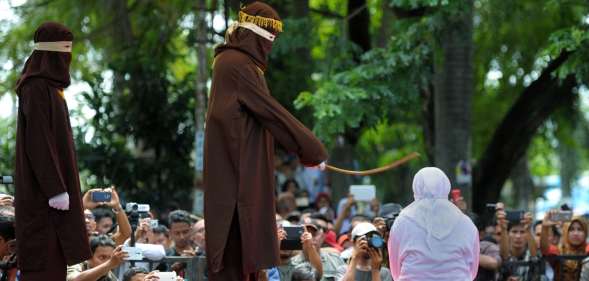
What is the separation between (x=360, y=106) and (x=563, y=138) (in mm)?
10847

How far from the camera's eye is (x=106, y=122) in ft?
59.6

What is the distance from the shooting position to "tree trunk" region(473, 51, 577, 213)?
18.3m

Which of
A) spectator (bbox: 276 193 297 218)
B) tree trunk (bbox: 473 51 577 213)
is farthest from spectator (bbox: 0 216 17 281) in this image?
tree trunk (bbox: 473 51 577 213)

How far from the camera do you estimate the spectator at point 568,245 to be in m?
12.8

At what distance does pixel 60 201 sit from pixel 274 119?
1.48 meters

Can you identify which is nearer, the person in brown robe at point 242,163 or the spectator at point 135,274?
the person in brown robe at point 242,163

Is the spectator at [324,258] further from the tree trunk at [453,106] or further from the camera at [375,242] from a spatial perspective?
the tree trunk at [453,106]

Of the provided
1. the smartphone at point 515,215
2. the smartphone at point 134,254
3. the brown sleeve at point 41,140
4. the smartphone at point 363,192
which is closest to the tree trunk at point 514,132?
the smartphone at point 515,215

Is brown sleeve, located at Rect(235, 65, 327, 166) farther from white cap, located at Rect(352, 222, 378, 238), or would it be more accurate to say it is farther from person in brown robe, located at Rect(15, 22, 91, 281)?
white cap, located at Rect(352, 222, 378, 238)

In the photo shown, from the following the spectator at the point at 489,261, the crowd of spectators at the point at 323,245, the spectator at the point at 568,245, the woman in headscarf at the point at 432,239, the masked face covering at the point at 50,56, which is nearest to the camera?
the masked face covering at the point at 50,56

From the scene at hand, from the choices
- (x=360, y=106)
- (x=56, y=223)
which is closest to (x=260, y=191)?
(x=56, y=223)

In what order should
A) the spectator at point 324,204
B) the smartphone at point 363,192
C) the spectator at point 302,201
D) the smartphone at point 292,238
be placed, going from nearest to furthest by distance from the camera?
1. the smartphone at point 292,238
2. the smartphone at point 363,192
3. the spectator at point 324,204
4. the spectator at point 302,201

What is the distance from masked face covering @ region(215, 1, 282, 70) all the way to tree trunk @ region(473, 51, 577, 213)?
34.1ft

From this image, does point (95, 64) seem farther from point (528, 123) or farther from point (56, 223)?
point (56, 223)
